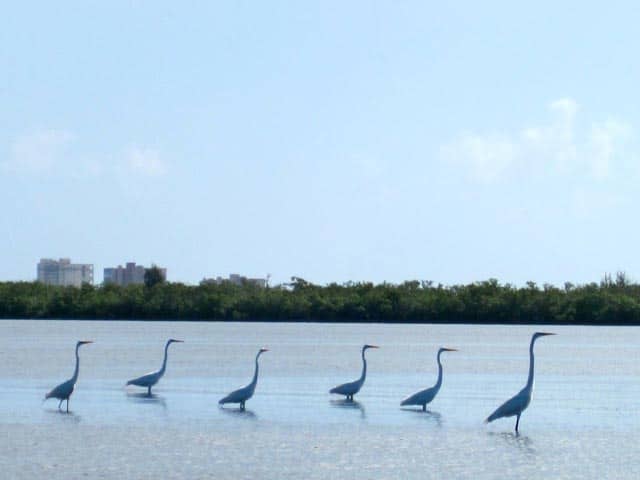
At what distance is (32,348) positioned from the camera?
38281mm

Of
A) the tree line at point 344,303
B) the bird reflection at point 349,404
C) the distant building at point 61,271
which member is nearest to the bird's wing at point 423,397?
the bird reflection at point 349,404

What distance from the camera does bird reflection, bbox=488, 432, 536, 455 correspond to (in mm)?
15906

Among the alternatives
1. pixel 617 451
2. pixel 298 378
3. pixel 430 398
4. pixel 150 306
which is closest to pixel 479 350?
pixel 298 378

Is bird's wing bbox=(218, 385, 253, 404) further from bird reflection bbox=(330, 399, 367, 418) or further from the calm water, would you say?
bird reflection bbox=(330, 399, 367, 418)

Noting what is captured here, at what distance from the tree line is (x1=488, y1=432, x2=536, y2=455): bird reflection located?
4840 centimetres

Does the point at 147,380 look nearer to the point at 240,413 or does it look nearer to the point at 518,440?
the point at 240,413

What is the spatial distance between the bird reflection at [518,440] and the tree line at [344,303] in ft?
159

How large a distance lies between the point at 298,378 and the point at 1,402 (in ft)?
24.3

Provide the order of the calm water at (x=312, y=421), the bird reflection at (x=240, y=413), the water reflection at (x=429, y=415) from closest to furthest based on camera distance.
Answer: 1. the calm water at (x=312, y=421)
2. the water reflection at (x=429, y=415)
3. the bird reflection at (x=240, y=413)

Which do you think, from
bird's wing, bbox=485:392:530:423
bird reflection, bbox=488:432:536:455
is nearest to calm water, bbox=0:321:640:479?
bird reflection, bbox=488:432:536:455

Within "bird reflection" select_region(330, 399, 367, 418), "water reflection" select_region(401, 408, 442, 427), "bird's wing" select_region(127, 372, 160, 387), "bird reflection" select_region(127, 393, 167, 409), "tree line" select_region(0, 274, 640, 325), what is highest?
"tree line" select_region(0, 274, 640, 325)

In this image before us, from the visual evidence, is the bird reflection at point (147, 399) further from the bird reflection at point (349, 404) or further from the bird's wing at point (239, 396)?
the bird reflection at point (349, 404)

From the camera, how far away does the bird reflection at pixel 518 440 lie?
1591 centimetres

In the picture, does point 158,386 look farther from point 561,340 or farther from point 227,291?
point 227,291
